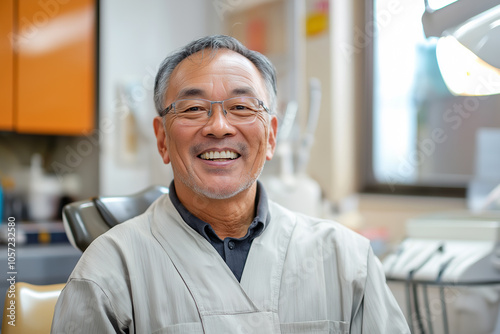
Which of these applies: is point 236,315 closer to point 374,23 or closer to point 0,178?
point 0,178

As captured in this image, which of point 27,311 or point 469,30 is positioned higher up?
point 469,30

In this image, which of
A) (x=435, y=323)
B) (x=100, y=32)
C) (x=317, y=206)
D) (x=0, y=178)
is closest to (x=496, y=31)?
(x=435, y=323)

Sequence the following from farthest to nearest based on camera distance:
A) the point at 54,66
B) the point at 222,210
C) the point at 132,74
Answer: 1. the point at 132,74
2. the point at 54,66
3. the point at 222,210

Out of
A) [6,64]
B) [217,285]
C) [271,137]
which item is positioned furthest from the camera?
[6,64]

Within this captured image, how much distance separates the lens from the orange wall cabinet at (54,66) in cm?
268

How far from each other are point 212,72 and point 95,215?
436mm

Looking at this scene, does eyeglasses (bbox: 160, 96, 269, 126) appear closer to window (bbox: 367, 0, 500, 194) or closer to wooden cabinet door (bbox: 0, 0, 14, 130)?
wooden cabinet door (bbox: 0, 0, 14, 130)

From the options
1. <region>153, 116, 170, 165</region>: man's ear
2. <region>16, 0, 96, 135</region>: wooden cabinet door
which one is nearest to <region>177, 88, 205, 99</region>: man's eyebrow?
<region>153, 116, 170, 165</region>: man's ear

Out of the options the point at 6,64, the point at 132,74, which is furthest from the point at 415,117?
the point at 6,64

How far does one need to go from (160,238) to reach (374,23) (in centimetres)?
250

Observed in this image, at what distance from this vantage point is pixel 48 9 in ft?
8.92

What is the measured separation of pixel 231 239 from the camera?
1173mm

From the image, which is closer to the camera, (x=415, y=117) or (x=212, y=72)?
(x=212, y=72)

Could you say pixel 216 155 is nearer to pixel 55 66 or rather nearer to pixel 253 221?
pixel 253 221
